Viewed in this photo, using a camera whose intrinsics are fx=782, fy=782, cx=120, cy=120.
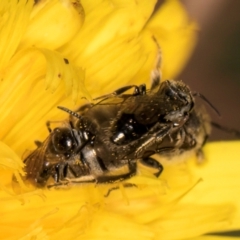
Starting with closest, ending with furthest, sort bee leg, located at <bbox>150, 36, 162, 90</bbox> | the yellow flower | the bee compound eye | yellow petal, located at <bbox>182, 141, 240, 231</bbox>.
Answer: the bee compound eye → the yellow flower → bee leg, located at <bbox>150, 36, 162, 90</bbox> → yellow petal, located at <bbox>182, 141, 240, 231</bbox>

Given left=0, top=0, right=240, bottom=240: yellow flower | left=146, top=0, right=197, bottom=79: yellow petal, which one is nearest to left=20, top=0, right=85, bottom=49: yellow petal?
left=0, top=0, right=240, bottom=240: yellow flower

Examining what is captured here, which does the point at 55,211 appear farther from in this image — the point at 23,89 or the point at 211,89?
the point at 211,89

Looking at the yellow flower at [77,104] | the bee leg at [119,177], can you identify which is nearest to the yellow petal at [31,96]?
the yellow flower at [77,104]

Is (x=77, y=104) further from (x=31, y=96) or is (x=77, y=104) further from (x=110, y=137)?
(x=110, y=137)

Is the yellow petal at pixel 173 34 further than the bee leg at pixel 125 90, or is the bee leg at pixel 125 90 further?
the yellow petal at pixel 173 34

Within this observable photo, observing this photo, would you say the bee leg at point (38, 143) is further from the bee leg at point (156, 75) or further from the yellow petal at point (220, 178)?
the yellow petal at point (220, 178)

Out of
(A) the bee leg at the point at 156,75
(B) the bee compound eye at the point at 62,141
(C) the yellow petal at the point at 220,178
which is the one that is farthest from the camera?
(C) the yellow petal at the point at 220,178

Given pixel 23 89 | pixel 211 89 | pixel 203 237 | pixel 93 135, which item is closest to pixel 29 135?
pixel 23 89

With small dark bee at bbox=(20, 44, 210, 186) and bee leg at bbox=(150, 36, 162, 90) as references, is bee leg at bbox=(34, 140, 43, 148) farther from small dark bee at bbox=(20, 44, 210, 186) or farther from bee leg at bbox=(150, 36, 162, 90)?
bee leg at bbox=(150, 36, 162, 90)
